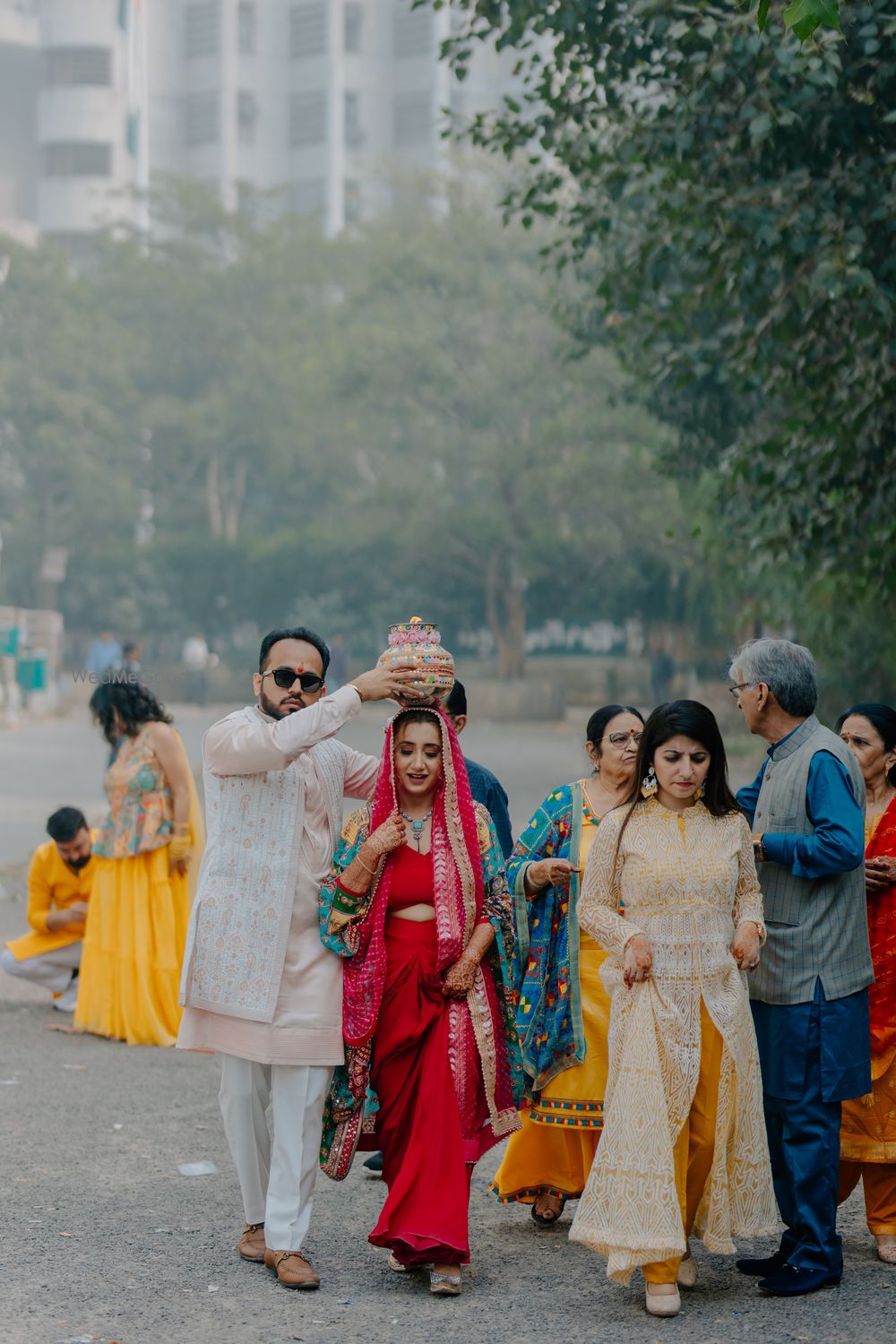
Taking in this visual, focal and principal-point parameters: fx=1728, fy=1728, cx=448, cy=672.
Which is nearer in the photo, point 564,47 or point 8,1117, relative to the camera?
point 8,1117

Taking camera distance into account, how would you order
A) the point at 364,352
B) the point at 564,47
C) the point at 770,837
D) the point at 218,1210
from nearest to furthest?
the point at 770,837
the point at 218,1210
the point at 564,47
the point at 364,352

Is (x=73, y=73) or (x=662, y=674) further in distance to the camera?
(x=73, y=73)

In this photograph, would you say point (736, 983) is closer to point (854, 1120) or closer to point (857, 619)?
point (854, 1120)

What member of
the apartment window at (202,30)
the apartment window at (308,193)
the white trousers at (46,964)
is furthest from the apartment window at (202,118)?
the white trousers at (46,964)

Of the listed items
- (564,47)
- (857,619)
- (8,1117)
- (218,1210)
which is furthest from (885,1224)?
(857,619)

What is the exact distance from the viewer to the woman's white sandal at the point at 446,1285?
4762 mm

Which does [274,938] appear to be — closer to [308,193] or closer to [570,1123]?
[570,1123]

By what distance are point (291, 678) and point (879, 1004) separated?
201 centimetres

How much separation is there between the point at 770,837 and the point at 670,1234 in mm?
1116

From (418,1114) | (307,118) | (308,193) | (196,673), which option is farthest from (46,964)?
(307,118)

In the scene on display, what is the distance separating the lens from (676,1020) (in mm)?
4688

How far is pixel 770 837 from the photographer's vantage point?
487 cm

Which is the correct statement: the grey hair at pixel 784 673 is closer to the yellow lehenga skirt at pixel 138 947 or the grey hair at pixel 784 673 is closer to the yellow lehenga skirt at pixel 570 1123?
the yellow lehenga skirt at pixel 570 1123

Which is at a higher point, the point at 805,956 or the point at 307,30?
the point at 307,30
